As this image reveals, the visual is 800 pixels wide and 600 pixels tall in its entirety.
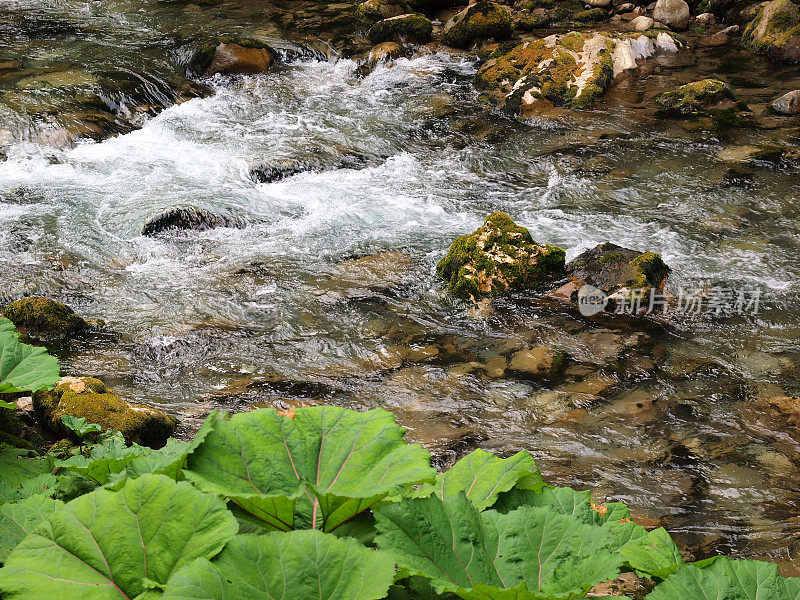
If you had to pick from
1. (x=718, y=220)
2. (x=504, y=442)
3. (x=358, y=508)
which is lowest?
(x=504, y=442)

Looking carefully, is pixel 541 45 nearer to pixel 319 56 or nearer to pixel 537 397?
pixel 319 56

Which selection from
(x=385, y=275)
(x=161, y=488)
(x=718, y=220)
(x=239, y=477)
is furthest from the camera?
(x=718, y=220)

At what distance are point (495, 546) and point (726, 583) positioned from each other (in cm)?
42

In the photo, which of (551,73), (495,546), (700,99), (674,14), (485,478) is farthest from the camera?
(674,14)

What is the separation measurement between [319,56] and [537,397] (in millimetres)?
10118

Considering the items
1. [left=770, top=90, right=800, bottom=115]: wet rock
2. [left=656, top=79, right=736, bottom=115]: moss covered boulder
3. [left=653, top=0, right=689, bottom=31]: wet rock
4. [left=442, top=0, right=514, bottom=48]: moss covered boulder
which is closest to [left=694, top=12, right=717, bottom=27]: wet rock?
[left=653, top=0, right=689, bottom=31]: wet rock

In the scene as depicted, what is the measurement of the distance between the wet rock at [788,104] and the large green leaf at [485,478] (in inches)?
412

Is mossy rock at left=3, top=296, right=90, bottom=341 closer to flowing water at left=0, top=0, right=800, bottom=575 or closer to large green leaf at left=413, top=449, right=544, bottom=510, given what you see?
flowing water at left=0, top=0, right=800, bottom=575

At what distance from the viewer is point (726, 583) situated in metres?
1.21

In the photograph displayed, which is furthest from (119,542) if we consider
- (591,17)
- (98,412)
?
(591,17)

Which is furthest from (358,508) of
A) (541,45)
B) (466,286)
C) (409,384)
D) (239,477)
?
(541,45)

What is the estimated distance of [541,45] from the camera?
11719mm

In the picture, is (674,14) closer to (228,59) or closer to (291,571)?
(228,59)

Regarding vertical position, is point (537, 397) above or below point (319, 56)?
below
